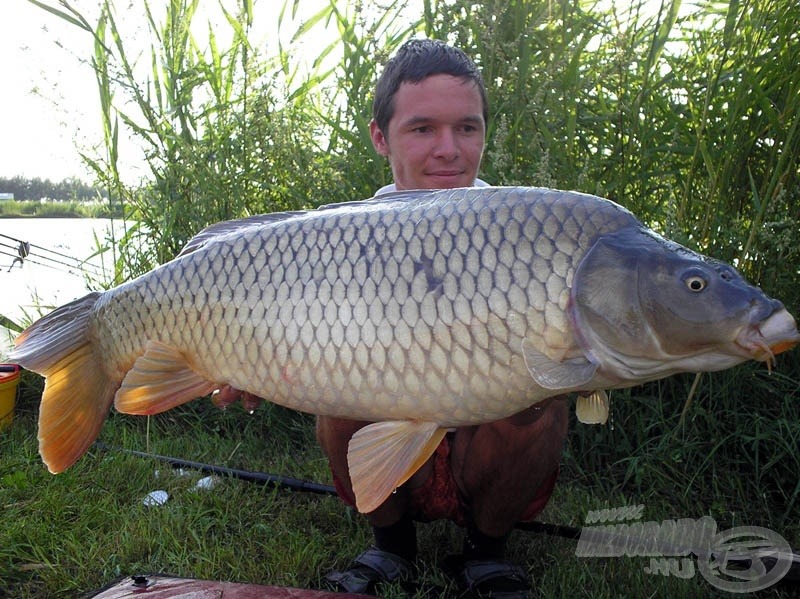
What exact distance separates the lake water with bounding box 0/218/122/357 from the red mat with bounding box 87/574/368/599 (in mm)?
1601

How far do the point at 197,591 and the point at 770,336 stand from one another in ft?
3.40

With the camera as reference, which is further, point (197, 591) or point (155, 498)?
point (155, 498)

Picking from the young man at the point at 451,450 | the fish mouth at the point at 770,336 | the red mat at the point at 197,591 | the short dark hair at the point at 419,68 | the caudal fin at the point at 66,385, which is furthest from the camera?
the short dark hair at the point at 419,68

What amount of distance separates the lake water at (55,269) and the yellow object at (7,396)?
14.1 inches

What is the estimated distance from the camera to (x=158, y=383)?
1420mm

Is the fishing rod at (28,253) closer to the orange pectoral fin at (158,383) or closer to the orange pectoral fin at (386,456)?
the orange pectoral fin at (158,383)

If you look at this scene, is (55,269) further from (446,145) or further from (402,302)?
(402,302)

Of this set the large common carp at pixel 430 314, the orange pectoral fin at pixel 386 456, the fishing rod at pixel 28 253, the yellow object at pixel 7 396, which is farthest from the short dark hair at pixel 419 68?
the fishing rod at pixel 28 253

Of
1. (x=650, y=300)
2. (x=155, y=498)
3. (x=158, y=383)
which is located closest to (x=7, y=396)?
(x=155, y=498)

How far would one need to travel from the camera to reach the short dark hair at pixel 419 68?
1872mm

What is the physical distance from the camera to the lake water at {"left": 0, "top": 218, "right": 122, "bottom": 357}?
10.8 feet

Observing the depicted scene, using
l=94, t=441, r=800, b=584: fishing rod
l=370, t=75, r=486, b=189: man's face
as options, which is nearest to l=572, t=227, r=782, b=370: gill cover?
l=94, t=441, r=800, b=584: fishing rod

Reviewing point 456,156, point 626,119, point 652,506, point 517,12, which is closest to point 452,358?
point 456,156

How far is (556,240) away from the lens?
46.0 inches
